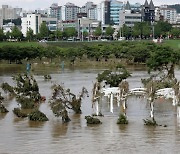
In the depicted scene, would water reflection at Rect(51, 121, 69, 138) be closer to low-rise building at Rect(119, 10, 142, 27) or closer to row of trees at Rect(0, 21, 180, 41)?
row of trees at Rect(0, 21, 180, 41)

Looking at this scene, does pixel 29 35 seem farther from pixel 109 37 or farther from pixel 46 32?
pixel 109 37

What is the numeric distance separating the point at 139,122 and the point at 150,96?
1272 mm

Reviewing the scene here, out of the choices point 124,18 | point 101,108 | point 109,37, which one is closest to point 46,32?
point 109,37

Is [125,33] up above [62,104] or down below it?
above

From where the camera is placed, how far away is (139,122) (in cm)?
2630

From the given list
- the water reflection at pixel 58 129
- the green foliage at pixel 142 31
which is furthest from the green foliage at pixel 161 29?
the water reflection at pixel 58 129

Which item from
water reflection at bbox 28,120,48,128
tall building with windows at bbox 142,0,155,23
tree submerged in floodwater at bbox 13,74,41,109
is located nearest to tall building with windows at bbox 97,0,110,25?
tall building with windows at bbox 142,0,155,23

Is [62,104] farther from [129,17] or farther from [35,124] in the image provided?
[129,17]

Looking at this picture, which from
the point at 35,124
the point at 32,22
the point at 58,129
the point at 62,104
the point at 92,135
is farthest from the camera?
the point at 32,22

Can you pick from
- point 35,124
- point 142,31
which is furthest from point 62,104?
point 142,31

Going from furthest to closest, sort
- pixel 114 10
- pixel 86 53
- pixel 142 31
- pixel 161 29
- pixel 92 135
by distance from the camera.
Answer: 1. pixel 114 10
2. pixel 161 29
3. pixel 142 31
4. pixel 86 53
5. pixel 92 135

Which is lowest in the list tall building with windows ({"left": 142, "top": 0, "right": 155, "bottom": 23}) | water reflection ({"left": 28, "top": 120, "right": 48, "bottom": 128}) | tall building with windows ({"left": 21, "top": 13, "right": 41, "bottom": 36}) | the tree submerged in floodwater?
water reflection ({"left": 28, "top": 120, "right": 48, "bottom": 128})

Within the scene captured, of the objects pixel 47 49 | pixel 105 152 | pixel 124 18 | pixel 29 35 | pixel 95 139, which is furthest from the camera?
Result: pixel 124 18

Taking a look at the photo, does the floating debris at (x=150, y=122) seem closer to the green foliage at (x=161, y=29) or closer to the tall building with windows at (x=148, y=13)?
the green foliage at (x=161, y=29)
